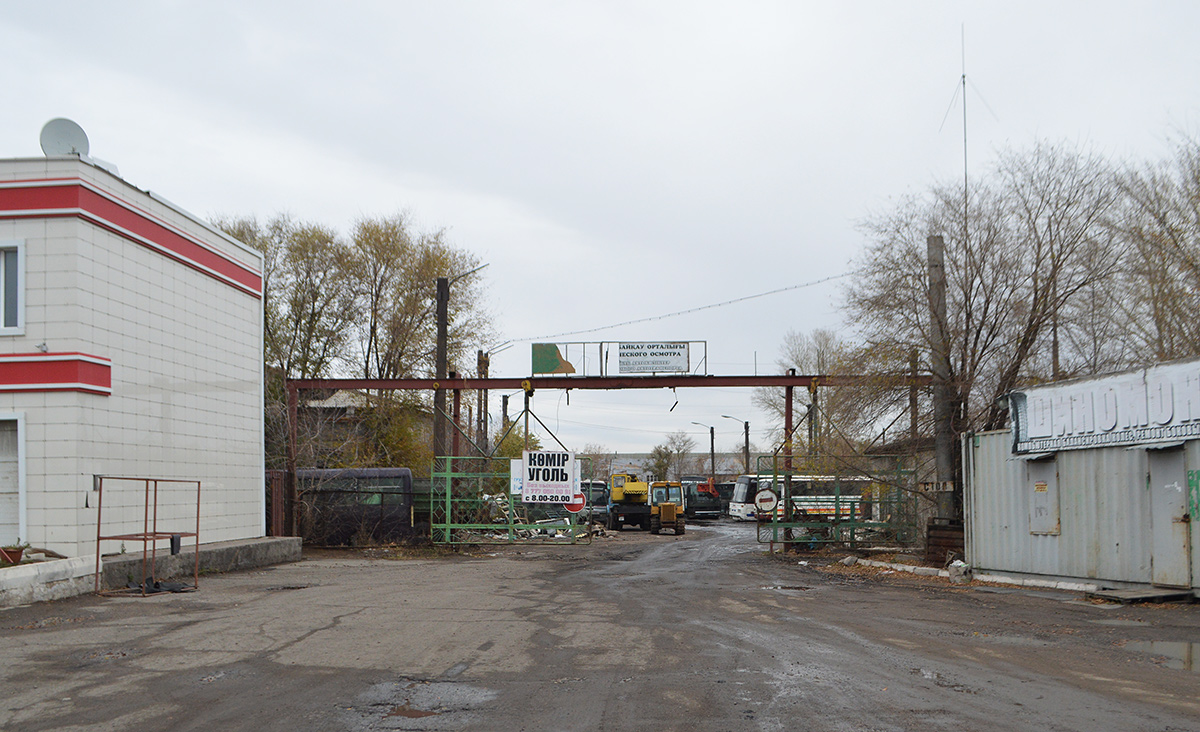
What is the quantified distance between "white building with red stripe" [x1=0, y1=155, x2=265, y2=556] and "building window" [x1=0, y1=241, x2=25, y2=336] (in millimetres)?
21

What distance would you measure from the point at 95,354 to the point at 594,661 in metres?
12.1

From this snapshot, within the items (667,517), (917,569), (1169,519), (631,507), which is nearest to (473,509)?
(917,569)

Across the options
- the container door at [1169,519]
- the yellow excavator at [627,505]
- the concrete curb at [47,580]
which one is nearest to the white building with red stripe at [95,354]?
the concrete curb at [47,580]

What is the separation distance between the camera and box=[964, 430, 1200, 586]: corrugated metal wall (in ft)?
46.9

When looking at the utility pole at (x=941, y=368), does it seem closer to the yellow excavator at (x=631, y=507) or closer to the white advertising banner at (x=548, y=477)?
the white advertising banner at (x=548, y=477)

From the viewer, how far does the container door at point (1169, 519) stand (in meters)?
13.5

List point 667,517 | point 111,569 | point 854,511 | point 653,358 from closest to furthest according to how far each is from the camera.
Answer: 1. point 111,569
2. point 854,511
3. point 653,358
4. point 667,517

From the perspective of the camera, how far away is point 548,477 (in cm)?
2575

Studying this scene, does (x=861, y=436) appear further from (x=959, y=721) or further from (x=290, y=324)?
(x=290, y=324)

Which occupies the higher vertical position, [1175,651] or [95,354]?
[95,354]

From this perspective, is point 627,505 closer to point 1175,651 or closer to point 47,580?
point 47,580

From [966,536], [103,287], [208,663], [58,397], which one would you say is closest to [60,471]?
[58,397]

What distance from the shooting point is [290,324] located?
143ft

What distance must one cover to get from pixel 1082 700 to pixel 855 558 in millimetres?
15819
